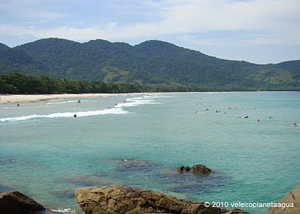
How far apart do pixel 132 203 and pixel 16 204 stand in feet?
13.7

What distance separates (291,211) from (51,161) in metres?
16.0

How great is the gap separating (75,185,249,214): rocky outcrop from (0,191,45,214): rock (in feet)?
6.87

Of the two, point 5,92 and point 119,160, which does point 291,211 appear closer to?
point 119,160

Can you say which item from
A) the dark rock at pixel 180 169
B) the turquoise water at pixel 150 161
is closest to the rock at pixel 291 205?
the turquoise water at pixel 150 161

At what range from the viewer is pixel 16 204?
11.1m

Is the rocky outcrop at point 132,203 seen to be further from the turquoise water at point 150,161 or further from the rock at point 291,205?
the rock at point 291,205

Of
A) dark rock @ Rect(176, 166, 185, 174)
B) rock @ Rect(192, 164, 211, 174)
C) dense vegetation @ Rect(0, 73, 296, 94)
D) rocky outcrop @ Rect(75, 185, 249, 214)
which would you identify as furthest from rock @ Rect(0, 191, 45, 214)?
dense vegetation @ Rect(0, 73, 296, 94)

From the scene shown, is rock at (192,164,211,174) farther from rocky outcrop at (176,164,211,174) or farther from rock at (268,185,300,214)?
rock at (268,185,300,214)

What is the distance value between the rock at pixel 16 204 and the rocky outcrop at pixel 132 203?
6.87ft

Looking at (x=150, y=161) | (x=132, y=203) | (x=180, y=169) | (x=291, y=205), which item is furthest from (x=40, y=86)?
(x=291, y=205)

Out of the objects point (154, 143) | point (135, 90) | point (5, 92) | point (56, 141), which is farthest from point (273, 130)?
point (135, 90)

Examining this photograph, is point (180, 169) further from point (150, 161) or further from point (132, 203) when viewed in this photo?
point (132, 203)

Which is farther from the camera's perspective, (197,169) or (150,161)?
(150,161)

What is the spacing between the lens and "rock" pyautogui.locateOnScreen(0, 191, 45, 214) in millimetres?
10578
